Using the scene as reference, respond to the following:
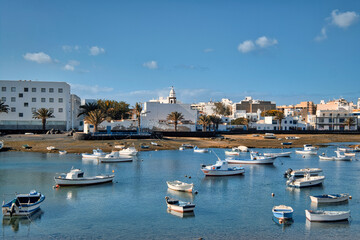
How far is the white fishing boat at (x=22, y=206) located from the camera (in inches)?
1335

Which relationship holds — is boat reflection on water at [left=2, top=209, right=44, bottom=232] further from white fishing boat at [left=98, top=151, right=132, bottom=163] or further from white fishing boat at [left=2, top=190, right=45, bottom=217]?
white fishing boat at [left=98, top=151, right=132, bottom=163]

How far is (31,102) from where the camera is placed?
123688 mm

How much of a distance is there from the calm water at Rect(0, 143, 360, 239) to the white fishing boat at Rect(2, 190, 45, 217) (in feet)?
2.83

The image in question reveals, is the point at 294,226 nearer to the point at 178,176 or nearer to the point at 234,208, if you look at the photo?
the point at 234,208

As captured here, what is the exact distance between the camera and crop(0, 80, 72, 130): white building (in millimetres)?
122062

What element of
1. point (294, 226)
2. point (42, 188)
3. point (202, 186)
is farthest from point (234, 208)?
point (42, 188)

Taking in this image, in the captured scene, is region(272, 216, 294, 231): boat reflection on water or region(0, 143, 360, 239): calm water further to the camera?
region(272, 216, 294, 231): boat reflection on water

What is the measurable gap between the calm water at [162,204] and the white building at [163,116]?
6490 cm

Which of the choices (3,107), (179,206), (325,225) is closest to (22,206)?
(179,206)

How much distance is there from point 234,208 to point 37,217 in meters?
18.7

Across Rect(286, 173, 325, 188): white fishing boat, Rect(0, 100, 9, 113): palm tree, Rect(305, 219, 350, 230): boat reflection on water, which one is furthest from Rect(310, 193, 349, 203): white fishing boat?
Rect(0, 100, 9, 113): palm tree

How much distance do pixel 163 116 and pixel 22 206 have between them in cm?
10221

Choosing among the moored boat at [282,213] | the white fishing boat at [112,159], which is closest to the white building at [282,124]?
the white fishing boat at [112,159]

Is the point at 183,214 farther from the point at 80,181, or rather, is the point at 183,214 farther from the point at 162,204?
the point at 80,181
